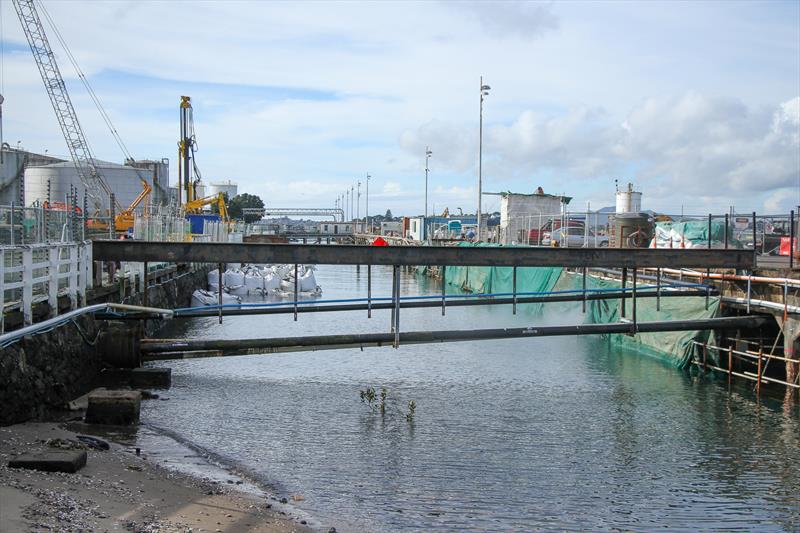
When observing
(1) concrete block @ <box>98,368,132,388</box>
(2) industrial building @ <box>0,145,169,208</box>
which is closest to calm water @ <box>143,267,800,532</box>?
(1) concrete block @ <box>98,368,132,388</box>

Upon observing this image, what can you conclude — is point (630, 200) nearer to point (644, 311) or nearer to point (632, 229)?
point (632, 229)

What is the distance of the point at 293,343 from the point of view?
69.5ft

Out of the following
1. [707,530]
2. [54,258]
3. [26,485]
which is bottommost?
[707,530]

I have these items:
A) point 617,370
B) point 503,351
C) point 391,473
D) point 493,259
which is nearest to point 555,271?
point 503,351

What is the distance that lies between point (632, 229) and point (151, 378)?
22.8 meters

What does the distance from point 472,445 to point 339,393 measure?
19.9 ft

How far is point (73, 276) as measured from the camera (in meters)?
20.5

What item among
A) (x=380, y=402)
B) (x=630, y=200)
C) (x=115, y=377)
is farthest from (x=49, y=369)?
(x=630, y=200)

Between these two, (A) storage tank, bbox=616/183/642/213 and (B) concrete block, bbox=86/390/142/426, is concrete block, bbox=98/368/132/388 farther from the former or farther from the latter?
(A) storage tank, bbox=616/183/642/213

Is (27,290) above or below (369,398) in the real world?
above

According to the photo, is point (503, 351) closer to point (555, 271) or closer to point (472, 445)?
point (555, 271)

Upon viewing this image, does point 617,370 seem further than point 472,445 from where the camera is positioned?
Result: Yes

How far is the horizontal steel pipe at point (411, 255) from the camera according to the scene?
20.7 m

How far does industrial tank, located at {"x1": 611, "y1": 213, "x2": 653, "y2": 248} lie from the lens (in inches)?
1331
